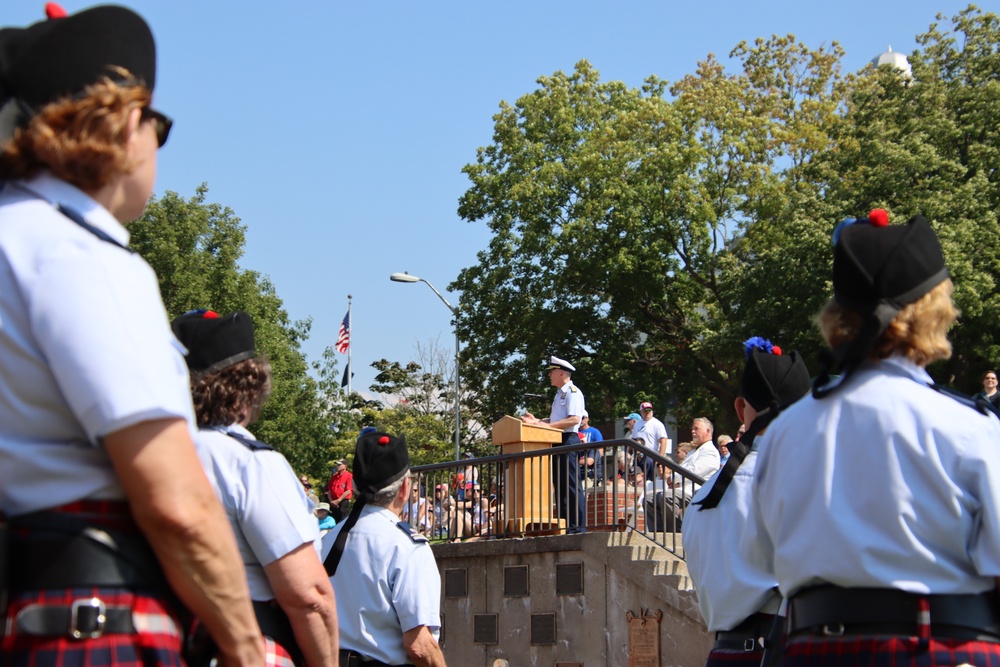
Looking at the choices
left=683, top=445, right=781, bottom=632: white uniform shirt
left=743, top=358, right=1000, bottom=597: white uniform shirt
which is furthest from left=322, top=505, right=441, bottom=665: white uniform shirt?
left=743, top=358, right=1000, bottom=597: white uniform shirt

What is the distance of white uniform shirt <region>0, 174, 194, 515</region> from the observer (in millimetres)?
2156

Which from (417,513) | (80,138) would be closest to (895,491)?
(80,138)

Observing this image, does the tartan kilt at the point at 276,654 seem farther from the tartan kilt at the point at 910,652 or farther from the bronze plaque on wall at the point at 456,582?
the bronze plaque on wall at the point at 456,582

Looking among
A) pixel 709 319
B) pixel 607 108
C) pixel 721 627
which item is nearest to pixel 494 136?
pixel 607 108

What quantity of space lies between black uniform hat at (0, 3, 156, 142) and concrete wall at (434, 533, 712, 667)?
12.1 m

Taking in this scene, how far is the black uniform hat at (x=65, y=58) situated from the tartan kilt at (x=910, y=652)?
80.8 inches

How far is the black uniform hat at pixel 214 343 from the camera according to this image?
167 inches

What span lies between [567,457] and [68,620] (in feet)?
46.2

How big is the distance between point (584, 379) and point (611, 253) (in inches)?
157

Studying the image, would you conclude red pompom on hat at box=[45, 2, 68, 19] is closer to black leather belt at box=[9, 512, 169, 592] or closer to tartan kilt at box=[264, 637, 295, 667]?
black leather belt at box=[9, 512, 169, 592]

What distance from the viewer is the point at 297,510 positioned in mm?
3791

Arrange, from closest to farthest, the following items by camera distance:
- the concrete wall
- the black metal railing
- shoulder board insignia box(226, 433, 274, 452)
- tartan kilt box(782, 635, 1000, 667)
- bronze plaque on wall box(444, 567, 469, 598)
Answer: tartan kilt box(782, 635, 1000, 667), shoulder board insignia box(226, 433, 274, 452), the concrete wall, the black metal railing, bronze plaque on wall box(444, 567, 469, 598)

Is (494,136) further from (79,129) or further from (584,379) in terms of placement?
(79,129)

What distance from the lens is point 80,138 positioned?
7.63 ft
